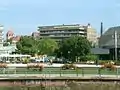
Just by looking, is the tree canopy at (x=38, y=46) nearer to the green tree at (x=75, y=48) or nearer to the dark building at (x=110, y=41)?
the dark building at (x=110, y=41)

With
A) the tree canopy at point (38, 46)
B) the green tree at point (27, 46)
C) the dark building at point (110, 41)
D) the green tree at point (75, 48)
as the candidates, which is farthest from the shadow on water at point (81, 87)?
the tree canopy at point (38, 46)

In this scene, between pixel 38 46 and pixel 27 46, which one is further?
pixel 38 46

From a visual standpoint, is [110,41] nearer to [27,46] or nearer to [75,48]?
[75,48]

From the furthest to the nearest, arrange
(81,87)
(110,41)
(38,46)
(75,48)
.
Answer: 1. (38,46)
2. (110,41)
3. (75,48)
4. (81,87)

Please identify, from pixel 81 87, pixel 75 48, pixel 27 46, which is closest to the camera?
pixel 81 87

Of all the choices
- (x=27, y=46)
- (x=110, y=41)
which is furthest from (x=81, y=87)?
(x=27, y=46)

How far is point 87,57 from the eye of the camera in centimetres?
11412

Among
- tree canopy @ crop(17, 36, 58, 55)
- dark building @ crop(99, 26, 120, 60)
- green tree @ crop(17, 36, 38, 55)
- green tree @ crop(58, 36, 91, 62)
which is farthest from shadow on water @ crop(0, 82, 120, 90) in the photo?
tree canopy @ crop(17, 36, 58, 55)

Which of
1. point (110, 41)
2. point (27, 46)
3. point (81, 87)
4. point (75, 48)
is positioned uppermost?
point (110, 41)

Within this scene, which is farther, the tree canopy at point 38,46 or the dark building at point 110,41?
the tree canopy at point 38,46

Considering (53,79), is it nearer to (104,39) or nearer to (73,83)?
(73,83)

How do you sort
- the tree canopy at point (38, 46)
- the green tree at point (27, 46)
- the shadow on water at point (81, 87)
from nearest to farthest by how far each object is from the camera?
the shadow on water at point (81, 87), the green tree at point (27, 46), the tree canopy at point (38, 46)

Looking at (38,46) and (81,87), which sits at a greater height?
(38,46)

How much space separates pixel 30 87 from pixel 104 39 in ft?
381
